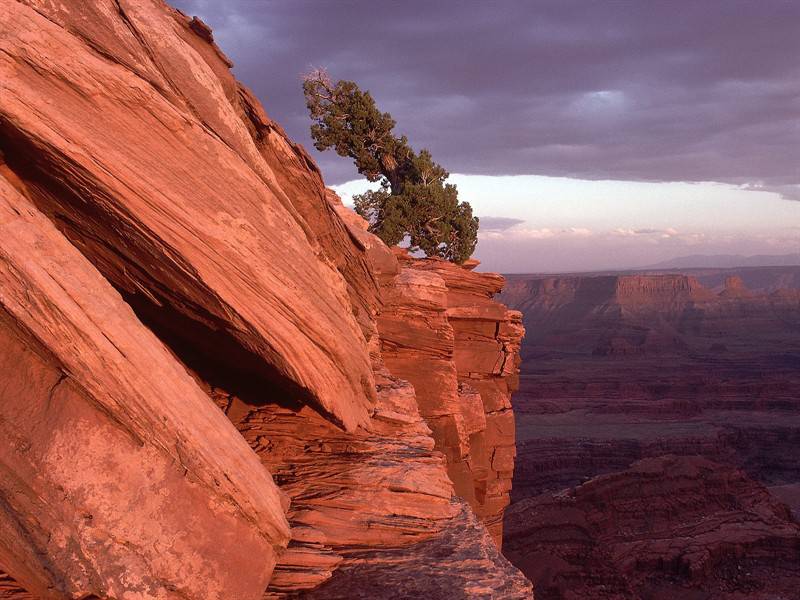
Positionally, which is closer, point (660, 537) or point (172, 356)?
point (172, 356)

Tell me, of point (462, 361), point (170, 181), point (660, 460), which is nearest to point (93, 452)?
point (170, 181)

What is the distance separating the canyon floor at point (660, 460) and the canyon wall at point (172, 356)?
2904 centimetres

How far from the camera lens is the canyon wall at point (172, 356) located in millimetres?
5605

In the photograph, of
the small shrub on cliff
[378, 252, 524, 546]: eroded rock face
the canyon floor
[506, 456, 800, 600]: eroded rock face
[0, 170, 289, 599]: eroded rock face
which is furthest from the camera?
the canyon floor

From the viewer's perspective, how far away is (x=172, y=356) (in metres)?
6.74

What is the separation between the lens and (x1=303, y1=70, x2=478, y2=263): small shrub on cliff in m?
25.7

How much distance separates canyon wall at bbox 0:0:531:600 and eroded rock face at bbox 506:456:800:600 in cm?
2897


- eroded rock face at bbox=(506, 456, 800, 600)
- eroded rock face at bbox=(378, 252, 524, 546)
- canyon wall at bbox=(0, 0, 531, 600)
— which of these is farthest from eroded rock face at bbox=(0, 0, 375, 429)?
eroded rock face at bbox=(506, 456, 800, 600)

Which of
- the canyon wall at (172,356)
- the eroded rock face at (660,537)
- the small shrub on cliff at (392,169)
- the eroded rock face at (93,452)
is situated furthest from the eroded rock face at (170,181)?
the eroded rock face at (660,537)

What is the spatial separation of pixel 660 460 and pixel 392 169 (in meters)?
36.5

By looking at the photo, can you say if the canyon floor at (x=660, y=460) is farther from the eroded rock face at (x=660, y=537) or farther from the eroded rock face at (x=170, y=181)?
the eroded rock face at (x=170, y=181)

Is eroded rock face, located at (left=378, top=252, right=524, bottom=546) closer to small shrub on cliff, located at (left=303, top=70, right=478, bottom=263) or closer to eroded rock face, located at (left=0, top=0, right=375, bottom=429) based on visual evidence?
small shrub on cliff, located at (left=303, top=70, right=478, bottom=263)

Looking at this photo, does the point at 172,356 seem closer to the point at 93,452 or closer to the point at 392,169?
the point at 93,452

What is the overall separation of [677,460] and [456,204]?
117ft
